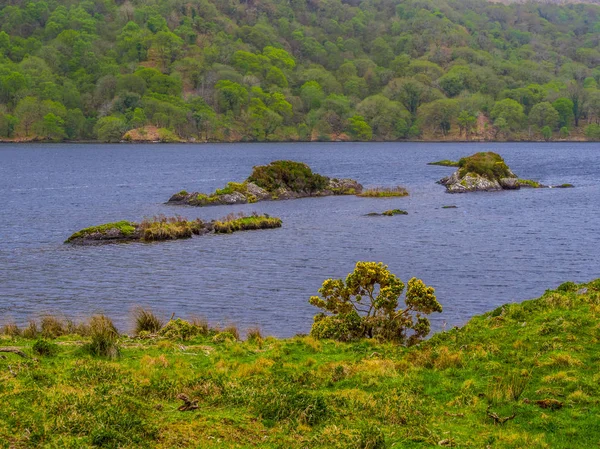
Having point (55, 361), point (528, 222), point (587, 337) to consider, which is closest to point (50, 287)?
point (55, 361)

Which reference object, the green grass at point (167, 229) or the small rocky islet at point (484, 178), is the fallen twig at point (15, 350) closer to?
the green grass at point (167, 229)

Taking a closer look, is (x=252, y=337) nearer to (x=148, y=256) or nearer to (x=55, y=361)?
(x=55, y=361)

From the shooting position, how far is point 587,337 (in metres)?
22.5

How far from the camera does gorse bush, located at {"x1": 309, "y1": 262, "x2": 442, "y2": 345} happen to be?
88.7ft

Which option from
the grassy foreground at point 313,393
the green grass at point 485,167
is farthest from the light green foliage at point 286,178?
the grassy foreground at point 313,393

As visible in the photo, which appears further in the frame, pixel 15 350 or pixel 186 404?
pixel 15 350

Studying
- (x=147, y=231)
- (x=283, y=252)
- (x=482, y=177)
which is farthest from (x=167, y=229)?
(x=482, y=177)

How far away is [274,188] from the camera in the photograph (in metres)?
91.9

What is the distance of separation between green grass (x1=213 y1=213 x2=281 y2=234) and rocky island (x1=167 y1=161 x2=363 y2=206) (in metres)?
16.0

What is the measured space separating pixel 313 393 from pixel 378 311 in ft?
35.3

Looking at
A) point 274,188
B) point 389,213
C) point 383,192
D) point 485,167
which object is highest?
point 485,167

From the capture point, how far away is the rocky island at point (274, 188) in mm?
85250

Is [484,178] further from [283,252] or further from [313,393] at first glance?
[313,393]

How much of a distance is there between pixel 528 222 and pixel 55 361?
202 feet
